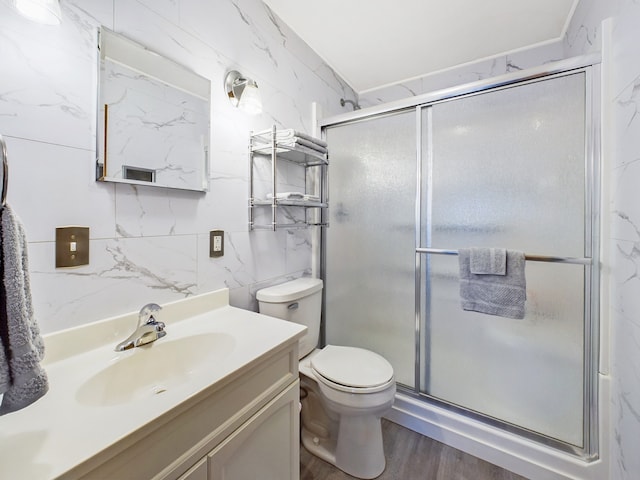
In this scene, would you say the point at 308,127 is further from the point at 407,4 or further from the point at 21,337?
the point at 21,337

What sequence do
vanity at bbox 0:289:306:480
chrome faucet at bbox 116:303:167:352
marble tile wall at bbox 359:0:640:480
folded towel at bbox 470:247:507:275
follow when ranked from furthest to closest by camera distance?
folded towel at bbox 470:247:507:275 < marble tile wall at bbox 359:0:640:480 < chrome faucet at bbox 116:303:167:352 < vanity at bbox 0:289:306:480

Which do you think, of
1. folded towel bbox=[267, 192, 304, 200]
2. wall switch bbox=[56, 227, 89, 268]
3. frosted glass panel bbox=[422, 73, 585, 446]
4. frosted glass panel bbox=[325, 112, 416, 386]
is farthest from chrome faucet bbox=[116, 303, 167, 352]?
frosted glass panel bbox=[422, 73, 585, 446]

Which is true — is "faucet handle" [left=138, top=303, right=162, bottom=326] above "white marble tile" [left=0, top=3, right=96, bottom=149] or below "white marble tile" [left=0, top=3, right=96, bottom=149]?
below

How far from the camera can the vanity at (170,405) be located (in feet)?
1.61

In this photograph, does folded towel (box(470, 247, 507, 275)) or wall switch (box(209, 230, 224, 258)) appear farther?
folded towel (box(470, 247, 507, 275))

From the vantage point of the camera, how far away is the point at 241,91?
127 cm

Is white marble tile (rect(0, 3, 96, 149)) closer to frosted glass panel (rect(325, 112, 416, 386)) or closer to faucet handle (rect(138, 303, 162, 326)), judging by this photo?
faucet handle (rect(138, 303, 162, 326))

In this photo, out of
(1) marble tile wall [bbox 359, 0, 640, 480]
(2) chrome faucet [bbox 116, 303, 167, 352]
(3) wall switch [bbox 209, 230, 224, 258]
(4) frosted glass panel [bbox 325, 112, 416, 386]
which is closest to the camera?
(2) chrome faucet [bbox 116, 303, 167, 352]

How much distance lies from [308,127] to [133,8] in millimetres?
1086

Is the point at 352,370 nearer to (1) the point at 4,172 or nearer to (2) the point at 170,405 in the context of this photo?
(2) the point at 170,405

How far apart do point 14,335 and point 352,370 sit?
120 centimetres

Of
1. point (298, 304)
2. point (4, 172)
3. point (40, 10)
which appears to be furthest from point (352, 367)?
point (40, 10)

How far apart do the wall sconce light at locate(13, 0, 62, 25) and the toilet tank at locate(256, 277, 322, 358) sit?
3.76 feet

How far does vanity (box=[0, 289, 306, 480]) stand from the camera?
49 centimetres
